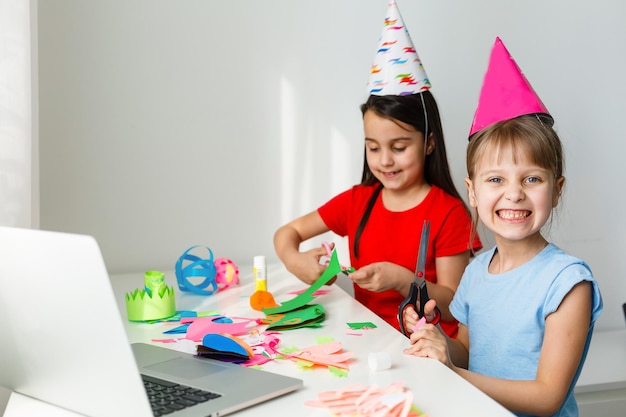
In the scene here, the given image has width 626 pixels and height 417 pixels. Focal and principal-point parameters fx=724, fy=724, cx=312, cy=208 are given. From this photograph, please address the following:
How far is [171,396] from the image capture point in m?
0.76

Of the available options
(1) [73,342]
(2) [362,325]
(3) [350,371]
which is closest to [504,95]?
(2) [362,325]

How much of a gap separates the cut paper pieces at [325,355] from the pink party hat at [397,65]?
0.70 meters

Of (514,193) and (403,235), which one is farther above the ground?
(514,193)

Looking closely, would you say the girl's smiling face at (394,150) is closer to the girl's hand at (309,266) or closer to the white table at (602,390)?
the girl's hand at (309,266)

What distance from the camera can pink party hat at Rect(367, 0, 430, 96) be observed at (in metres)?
1.50

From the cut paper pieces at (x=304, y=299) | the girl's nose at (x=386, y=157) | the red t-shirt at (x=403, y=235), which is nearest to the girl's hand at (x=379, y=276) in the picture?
the cut paper pieces at (x=304, y=299)

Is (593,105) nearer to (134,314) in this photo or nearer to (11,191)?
(134,314)

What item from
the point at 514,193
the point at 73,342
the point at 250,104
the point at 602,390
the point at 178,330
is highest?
the point at 250,104

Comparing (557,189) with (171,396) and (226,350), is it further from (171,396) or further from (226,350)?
(171,396)

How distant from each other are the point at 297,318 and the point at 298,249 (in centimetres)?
53

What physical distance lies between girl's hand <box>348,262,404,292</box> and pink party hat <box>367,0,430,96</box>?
0.38 meters

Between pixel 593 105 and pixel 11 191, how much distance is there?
1518mm

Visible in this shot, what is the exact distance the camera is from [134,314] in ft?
3.84

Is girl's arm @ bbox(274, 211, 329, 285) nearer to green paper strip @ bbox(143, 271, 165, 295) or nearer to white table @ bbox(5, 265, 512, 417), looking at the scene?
white table @ bbox(5, 265, 512, 417)
